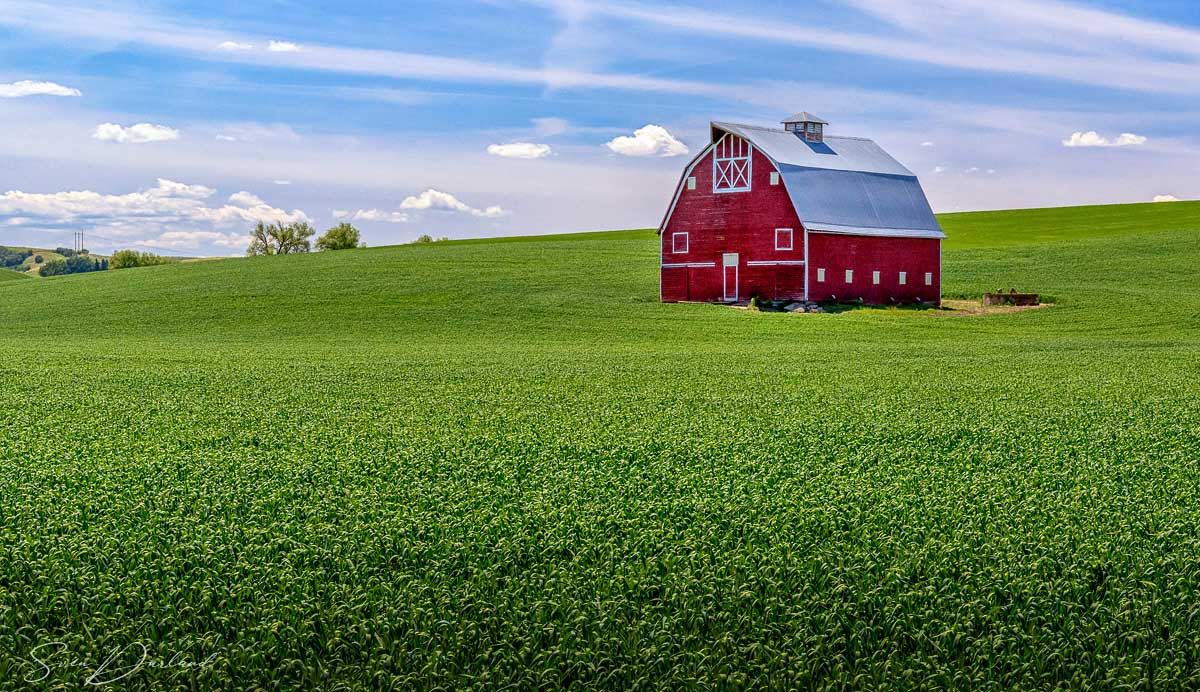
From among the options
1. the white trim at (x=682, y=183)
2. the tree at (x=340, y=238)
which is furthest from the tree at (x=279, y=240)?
the white trim at (x=682, y=183)

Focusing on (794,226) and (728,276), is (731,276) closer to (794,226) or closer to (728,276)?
(728,276)

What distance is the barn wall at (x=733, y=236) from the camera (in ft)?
137

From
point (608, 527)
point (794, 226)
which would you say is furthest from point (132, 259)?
point (608, 527)

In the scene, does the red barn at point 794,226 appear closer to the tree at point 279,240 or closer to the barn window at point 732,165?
the barn window at point 732,165

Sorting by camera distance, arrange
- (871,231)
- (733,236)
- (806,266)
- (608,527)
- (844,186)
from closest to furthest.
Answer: (608,527) < (806,266) < (871,231) < (733,236) < (844,186)

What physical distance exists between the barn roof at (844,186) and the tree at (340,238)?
61.6m

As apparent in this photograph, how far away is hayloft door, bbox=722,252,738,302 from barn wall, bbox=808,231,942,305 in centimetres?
310

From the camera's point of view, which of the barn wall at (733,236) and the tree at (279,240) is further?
the tree at (279,240)

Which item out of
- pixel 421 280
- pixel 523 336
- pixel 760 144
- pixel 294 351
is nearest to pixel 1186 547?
pixel 294 351

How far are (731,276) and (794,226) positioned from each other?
3.26 metres

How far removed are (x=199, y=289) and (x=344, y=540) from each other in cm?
4423

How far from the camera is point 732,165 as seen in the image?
43.4 meters

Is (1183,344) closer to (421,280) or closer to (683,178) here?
(683,178)

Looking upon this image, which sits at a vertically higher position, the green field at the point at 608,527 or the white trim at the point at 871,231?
the white trim at the point at 871,231
